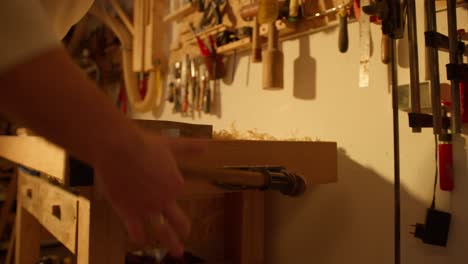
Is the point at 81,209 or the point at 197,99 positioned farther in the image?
the point at 197,99

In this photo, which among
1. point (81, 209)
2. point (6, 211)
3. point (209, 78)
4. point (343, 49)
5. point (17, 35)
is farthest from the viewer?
point (6, 211)

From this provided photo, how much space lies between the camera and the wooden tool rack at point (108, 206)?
1.88ft

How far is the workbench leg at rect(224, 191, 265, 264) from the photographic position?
1007 mm

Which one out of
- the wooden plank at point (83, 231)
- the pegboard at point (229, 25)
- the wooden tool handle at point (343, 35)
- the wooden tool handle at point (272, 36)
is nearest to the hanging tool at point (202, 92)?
the pegboard at point (229, 25)

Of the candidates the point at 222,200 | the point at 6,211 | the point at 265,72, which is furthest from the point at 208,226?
the point at 6,211

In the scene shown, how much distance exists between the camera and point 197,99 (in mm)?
1473

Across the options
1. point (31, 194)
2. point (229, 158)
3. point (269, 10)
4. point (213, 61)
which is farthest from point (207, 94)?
point (229, 158)

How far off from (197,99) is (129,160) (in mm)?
1227

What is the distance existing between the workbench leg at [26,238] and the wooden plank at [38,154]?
0.32 m

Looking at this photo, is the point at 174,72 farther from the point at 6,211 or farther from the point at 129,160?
the point at 129,160

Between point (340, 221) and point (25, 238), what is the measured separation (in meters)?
0.98

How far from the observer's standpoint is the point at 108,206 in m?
0.59

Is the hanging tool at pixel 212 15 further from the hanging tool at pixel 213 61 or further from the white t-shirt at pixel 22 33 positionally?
the white t-shirt at pixel 22 33

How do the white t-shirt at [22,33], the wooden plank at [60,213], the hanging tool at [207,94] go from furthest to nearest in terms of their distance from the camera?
1. the hanging tool at [207,94]
2. the wooden plank at [60,213]
3. the white t-shirt at [22,33]
